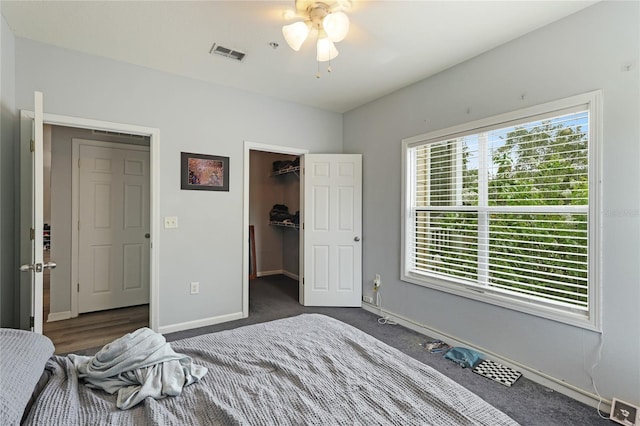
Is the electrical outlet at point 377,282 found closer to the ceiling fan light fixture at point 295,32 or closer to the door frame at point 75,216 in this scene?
the ceiling fan light fixture at point 295,32

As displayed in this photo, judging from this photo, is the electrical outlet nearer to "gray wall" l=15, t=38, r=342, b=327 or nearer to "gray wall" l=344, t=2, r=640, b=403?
"gray wall" l=344, t=2, r=640, b=403

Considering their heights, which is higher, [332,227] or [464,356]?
[332,227]

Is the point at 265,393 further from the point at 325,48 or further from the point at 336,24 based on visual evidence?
the point at 325,48

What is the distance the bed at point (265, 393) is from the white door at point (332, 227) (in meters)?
2.37

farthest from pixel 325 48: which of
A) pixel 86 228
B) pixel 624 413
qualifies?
pixel 86 228

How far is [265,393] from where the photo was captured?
116 centimetres

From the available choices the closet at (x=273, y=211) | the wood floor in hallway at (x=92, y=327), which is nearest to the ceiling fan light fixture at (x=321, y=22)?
the wood floor in hallway at (x=92, y=327)

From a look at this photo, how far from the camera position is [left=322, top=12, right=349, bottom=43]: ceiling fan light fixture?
1.83 metres

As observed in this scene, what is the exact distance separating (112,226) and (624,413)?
4.90m

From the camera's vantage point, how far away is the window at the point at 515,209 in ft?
6.75

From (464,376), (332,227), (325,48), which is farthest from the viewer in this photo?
(332,227)

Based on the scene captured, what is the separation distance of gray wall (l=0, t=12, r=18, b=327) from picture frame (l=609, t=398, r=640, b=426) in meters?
4.20

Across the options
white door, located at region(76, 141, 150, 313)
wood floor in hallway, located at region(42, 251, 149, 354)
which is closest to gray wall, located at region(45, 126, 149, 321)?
white door, located at region(76, 141, 150, 313)

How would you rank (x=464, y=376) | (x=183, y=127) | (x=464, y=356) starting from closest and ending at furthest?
(x=464, y=376) → (x=464, y=356) → (x=183, y=127)
